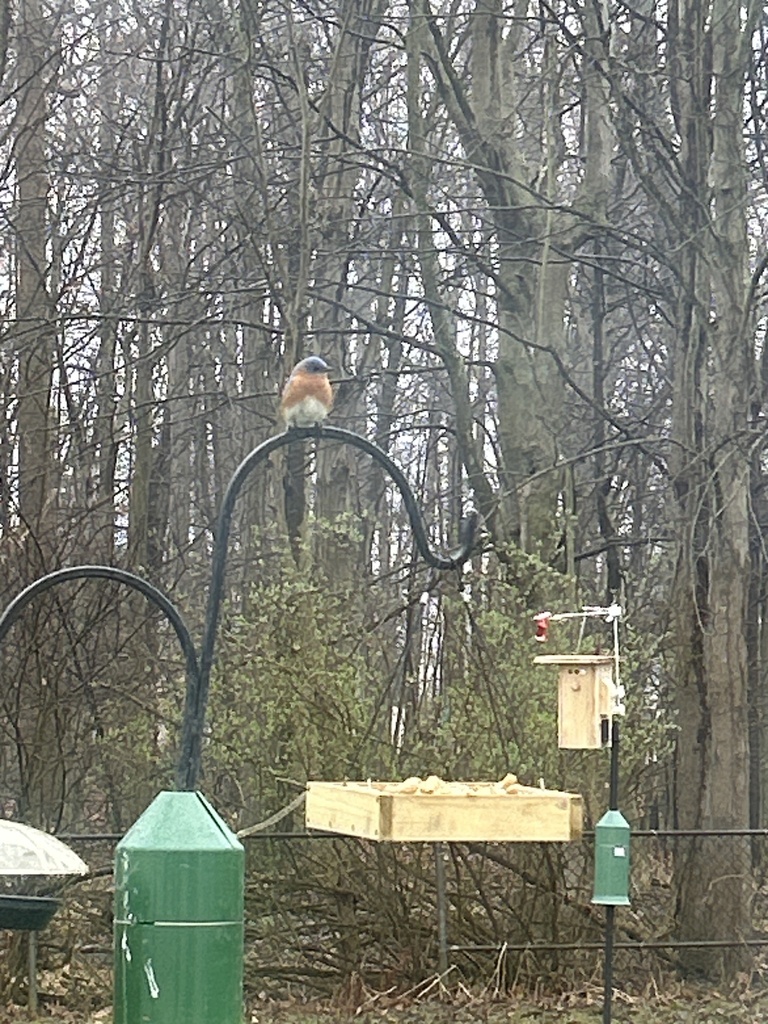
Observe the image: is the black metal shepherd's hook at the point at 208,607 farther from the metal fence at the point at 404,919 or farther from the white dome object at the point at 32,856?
the metal fence at the point at 404,919

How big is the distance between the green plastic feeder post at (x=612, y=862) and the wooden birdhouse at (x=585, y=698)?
342 millimetres

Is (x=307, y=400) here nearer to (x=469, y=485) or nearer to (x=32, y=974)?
(x=32, y=974)

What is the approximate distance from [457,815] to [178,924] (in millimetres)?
2334

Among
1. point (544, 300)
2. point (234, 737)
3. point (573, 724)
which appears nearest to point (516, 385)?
point (544, 300)

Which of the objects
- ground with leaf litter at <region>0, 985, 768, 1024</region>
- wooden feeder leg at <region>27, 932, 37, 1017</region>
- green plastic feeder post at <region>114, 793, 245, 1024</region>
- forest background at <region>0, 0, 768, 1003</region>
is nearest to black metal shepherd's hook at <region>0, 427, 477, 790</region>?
green plastic feeder post at <region>114, 793, 245, 1024</region>

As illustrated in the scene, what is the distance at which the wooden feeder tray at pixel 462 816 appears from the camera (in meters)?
6.32

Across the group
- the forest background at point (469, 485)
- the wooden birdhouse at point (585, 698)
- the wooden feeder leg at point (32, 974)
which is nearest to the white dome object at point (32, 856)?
the wooden birdhouse at point (585, 698)

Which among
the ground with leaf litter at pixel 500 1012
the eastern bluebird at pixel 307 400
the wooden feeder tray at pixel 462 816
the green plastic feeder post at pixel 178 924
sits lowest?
the ground with leaf litter at pixel 500 1012

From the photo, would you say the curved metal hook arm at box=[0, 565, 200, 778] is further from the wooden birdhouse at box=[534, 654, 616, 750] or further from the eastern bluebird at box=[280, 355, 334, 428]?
the wooden birdhouse at box=[534, 654, 616, 750]

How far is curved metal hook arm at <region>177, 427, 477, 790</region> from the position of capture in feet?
15.2

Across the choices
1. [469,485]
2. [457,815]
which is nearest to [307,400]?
[457,815]

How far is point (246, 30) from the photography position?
39.5 ft

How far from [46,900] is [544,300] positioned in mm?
8900

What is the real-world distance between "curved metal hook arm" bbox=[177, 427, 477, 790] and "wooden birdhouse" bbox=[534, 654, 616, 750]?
4.56 feet
